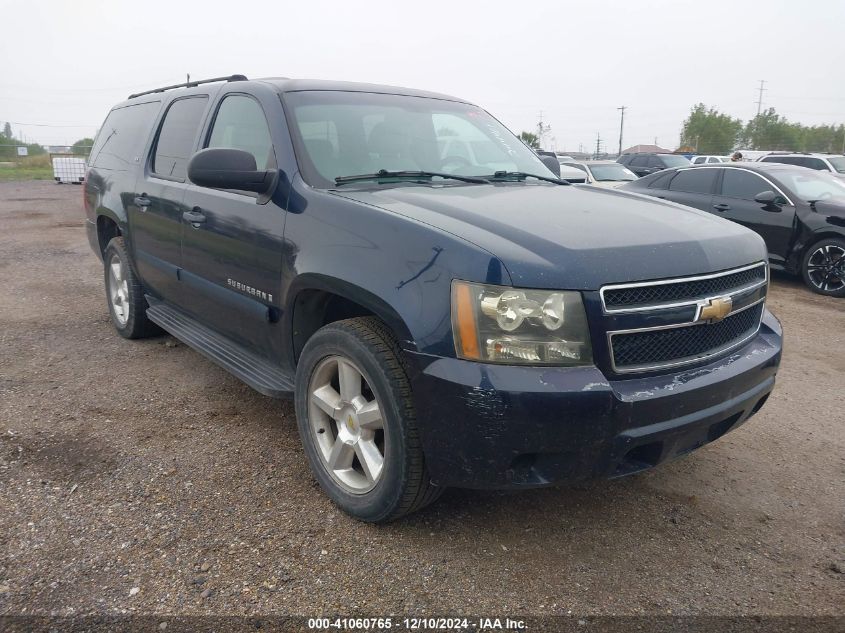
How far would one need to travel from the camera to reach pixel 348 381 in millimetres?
2758

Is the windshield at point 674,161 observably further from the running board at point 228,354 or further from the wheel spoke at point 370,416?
the wheel spoke at point 370,416

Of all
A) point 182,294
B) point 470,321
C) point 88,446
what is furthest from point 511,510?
point 182,294

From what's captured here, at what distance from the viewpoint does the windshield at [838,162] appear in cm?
1933

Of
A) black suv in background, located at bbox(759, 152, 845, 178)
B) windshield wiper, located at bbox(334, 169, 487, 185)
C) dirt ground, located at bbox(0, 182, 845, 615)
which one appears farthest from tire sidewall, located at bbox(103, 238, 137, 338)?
black suv in background, located at bbox(759, 152, 845, 178)

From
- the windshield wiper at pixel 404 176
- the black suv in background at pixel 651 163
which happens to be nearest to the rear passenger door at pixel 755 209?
the windshield wiper at pixel 404 176

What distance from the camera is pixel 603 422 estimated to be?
224cm

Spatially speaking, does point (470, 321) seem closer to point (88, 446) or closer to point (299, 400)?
point (299, 400)

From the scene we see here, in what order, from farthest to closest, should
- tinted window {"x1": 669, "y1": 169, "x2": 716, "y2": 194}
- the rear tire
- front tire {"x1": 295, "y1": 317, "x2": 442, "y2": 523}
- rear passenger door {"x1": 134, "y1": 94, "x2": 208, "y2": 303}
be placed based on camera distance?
tinted window {"x1": 669, "y1": 169, "x2": 716, "y2": 194} < the rear tire < rear passenger door {"x1": 134, "y1": 94, "x2": 208, "y2": 303} < front tire {"x1": 295, "y1": 317, "x2": 442, "y2": 523}

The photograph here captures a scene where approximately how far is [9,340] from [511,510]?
4.46m

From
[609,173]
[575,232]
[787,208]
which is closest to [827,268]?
[787,208]

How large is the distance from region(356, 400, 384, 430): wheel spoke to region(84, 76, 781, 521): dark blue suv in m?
0.01

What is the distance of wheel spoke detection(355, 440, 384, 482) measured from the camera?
106 inches

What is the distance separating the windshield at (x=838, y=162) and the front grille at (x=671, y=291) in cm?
1966

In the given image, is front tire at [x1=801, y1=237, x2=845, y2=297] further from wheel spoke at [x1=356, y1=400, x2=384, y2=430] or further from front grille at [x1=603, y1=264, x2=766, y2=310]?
wheel spoke at [x1=356, y1=400, x2=384, y2=430]
